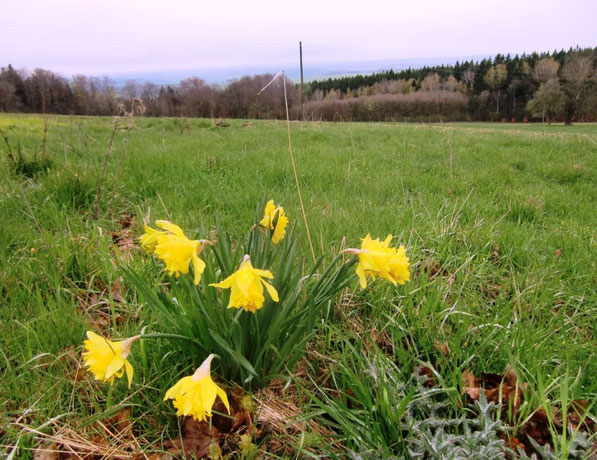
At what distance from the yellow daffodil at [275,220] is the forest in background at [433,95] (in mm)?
19206

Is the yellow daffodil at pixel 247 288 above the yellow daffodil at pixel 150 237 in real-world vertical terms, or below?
below

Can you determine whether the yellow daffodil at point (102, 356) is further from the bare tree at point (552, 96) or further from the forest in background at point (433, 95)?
the bare tree at point (552, 96)

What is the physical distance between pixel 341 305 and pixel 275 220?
0.60m

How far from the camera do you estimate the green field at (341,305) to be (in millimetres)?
1163

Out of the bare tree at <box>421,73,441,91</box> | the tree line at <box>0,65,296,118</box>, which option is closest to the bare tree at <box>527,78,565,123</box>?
the bare tree at <box>421,73,441,91</box>

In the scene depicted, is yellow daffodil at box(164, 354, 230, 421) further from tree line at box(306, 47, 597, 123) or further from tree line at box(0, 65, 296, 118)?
tree line at box(306, 47, 597, 123)

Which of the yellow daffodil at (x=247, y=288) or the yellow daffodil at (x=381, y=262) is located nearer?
the yellow daffodil at (x=247, y=288)

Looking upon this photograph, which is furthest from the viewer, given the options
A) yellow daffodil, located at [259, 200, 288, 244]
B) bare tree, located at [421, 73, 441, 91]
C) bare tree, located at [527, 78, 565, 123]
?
bare tree, located at [421, 73, 441, 91]

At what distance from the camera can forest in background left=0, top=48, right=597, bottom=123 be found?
22969 mm

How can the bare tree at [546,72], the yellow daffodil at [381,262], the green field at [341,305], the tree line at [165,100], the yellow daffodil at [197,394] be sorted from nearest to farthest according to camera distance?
the yellow daffodil at [197,394] → the yellow daffodil at [381,262] → the green field at [341,305] → the tree line at [165,100] → the bare tree at [546,72]

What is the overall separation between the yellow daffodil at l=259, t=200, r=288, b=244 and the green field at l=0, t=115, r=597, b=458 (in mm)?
265

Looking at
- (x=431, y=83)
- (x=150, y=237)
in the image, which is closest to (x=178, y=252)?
(x=150, y=237)

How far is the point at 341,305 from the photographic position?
1685 millimetres

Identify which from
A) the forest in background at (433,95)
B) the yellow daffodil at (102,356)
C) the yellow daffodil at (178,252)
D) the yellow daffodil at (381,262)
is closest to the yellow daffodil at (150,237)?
the yellow daffodil at (178,252)
